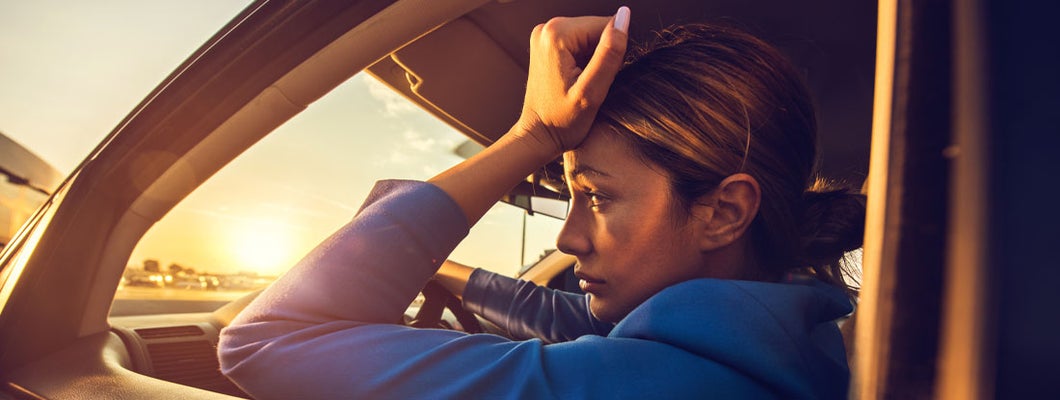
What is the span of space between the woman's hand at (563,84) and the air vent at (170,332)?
1.60 m

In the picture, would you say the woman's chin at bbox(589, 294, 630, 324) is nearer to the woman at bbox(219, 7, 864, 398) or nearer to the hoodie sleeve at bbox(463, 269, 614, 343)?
the woman at bbox(219, 7, 864, 398)

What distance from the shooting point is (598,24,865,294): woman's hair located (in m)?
1.08

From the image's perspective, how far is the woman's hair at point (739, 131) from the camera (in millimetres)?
1078

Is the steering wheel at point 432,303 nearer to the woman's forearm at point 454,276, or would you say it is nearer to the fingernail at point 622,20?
the woman's forearm at point 454,276

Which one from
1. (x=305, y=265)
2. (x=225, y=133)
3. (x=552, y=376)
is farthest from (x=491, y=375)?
(x=225, y=133)

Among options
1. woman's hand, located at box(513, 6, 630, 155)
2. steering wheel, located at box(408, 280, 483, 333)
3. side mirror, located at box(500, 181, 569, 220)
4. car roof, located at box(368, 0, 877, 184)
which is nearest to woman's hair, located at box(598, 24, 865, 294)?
woman's hand, located at box(513, 6, 630, 155)

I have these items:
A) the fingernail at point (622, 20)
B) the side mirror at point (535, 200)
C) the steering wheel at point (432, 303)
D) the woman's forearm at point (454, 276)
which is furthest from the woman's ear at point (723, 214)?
the side mirror at point (535, 200)

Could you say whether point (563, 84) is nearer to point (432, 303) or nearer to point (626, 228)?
point (626, 228)

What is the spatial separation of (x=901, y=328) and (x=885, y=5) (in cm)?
31

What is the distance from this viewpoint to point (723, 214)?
1.08 meters

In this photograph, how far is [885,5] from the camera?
528 millimetres

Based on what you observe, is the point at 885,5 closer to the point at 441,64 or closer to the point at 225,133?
the point at 225,133

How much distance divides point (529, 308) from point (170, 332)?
1.27 metres

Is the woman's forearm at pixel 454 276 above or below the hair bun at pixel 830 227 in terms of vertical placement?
below
